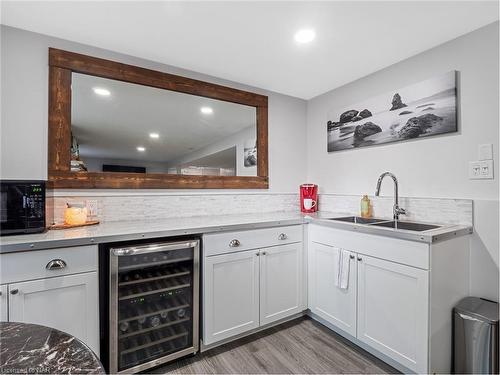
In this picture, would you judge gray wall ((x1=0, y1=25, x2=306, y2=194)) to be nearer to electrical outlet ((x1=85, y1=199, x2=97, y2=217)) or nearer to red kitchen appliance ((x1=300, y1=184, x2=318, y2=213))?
electrical outlet ((x1=85, y1=199, x2=97, y2=217))

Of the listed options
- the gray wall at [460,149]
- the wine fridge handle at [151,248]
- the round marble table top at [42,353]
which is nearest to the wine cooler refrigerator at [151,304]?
the wine fridge handle at [151,248]

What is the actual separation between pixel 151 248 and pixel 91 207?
2.30 feet

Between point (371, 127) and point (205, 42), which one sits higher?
point (205, 42)

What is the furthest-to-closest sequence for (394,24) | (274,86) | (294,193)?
(294,193) → (274,86) → (394,24)

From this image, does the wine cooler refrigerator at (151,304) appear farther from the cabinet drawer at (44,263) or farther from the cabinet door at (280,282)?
the cabinet door at (280,282)

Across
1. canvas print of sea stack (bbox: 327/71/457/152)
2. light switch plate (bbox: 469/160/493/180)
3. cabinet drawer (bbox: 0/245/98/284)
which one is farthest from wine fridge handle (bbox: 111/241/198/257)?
light switch plate (bbox: 469/160/493/180)

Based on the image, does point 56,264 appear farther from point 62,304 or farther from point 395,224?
point 395,224

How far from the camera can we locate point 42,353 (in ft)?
1.81

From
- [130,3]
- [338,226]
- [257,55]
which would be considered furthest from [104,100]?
[338,226]

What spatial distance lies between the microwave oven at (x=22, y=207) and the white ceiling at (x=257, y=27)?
1065 millimetres

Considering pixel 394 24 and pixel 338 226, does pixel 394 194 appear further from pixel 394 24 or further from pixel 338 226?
pixel 394 24

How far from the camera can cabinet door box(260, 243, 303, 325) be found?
6.74 feet

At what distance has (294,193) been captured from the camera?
299 cm

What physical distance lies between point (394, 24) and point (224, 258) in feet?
6.37
